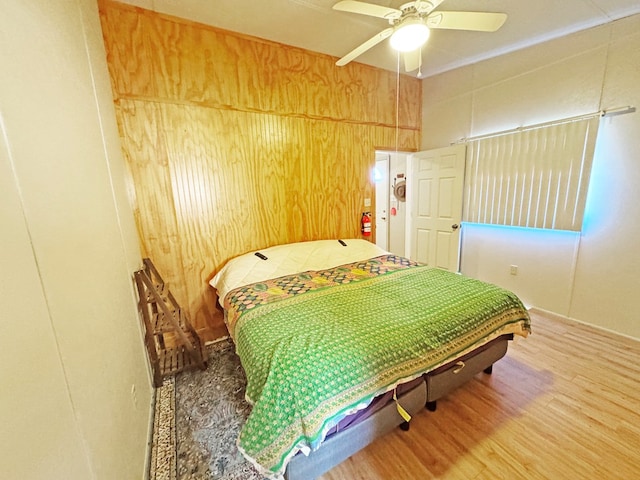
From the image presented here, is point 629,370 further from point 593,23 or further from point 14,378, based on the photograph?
point 14,378

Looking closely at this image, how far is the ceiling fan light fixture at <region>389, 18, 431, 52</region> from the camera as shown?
1593 mm

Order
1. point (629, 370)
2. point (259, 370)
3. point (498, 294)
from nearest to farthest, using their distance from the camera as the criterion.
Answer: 1. point (259, 370)
2. point (498, 294)
3. point (629, 370)

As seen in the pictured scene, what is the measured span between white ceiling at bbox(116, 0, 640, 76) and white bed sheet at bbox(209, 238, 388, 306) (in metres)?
2.06

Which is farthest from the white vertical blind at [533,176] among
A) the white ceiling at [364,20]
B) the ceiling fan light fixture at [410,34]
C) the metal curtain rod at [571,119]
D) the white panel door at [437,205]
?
the ceiling fan light fixture at [410,34]

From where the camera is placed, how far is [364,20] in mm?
2227

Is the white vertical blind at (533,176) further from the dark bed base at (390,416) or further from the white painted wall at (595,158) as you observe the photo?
the dark bed base at (390,416)

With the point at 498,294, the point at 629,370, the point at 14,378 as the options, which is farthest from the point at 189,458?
the point at 629,370

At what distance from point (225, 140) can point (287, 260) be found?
51.5 inches

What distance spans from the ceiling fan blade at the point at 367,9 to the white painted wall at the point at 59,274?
139 centimetres

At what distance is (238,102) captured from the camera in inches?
97.6

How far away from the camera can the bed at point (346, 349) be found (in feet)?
3.64

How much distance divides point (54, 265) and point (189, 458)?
131cm

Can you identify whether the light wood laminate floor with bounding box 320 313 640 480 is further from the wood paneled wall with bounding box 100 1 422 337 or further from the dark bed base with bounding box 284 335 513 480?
the wood paneled wall with bounding box 100 1 422 337

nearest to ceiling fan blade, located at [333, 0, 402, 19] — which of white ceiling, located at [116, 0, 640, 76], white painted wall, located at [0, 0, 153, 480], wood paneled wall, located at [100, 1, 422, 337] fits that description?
white ceiling, located at [116, 0, 640, 76]
